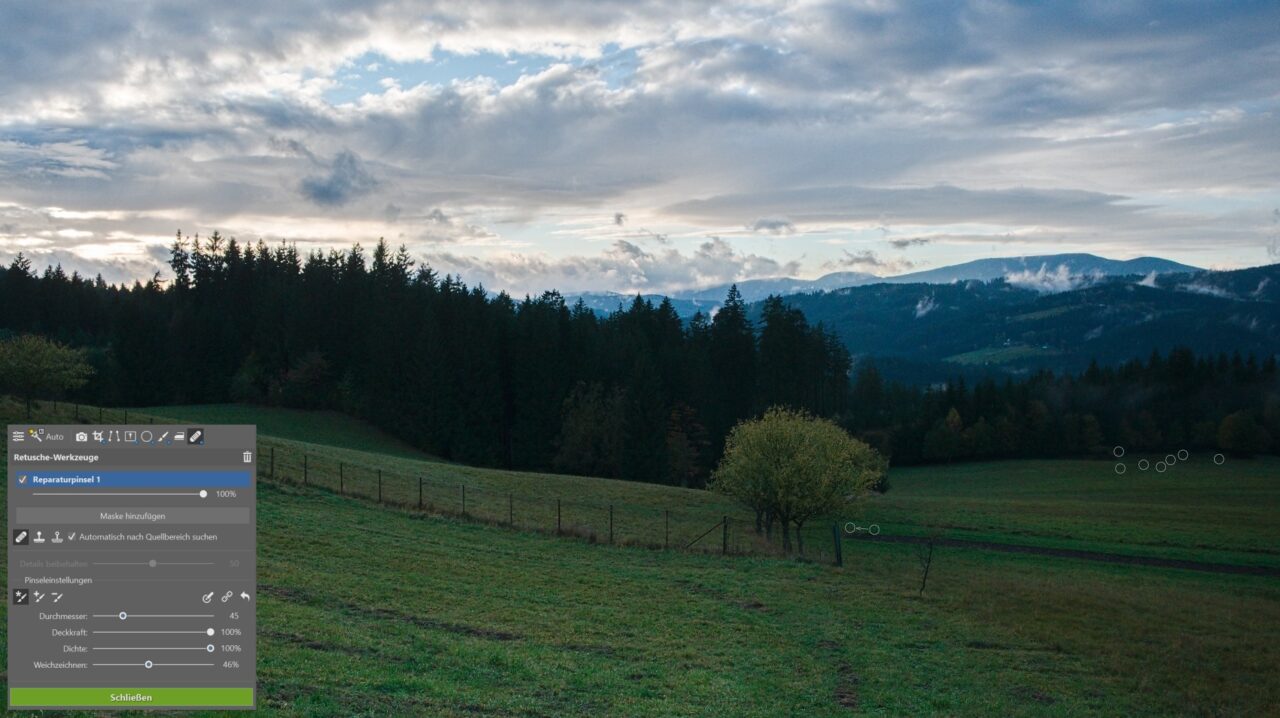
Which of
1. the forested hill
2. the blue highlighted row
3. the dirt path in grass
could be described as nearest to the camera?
the blue highlighted row

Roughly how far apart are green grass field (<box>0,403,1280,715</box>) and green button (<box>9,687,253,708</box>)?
1.70 m

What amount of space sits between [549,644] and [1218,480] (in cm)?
9024

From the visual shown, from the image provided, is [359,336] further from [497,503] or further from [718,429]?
[497,503]

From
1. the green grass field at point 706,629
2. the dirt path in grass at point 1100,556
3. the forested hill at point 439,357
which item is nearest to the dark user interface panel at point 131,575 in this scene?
the green grass field at point 706,629

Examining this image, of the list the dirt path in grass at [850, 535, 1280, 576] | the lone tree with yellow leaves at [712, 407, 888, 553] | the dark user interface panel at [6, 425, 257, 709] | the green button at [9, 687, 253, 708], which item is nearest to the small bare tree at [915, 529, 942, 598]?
the dirt path in grass at [850, 535, 1280, 576]

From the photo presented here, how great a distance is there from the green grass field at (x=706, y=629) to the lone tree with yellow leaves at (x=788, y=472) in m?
3.55

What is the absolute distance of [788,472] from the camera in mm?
37750

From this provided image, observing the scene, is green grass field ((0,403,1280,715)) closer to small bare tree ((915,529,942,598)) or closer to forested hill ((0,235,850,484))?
small bare tree ((915,529,942,598))

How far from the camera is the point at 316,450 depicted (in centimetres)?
4881

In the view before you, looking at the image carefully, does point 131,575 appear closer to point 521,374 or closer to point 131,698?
point 131,698

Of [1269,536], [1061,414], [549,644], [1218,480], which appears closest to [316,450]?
[549,644]

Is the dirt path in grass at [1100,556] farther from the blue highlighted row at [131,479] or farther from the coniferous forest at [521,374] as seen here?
the blue highlighted row at [131,479]

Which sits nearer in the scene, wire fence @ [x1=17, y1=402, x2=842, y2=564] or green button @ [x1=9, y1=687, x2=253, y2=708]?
green button @ [x1=9, y1=687, x2=253, y2=708]

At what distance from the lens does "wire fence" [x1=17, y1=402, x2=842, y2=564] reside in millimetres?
34312
